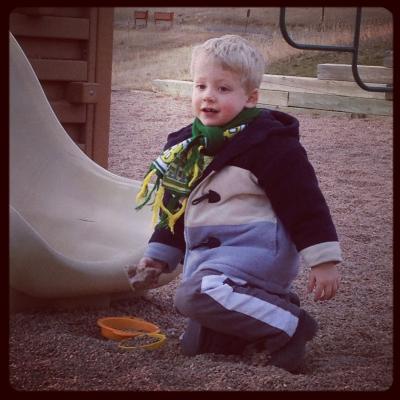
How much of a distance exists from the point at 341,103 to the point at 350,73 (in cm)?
27

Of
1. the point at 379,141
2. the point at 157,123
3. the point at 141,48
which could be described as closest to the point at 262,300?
the point at 379,141

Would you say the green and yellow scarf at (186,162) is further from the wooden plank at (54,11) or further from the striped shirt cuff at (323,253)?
the wooden plank at (54,11)

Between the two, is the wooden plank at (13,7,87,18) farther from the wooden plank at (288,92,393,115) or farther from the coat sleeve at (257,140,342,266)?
the wooden plank at (288,92,393,115)

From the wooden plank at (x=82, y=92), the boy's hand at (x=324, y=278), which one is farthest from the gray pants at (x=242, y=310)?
the wooden plank at (x=82, y=92)

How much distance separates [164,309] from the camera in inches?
83.4

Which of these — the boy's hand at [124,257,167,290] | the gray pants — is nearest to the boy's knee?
the gray pants

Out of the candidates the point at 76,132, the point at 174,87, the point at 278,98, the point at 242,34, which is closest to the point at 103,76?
the point at 76,132

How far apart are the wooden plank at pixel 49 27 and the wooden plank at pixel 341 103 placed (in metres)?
3.45

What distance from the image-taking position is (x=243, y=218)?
159cm

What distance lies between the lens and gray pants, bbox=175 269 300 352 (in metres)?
1.55

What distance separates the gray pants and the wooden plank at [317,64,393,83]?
436cm

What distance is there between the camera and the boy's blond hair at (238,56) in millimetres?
1583

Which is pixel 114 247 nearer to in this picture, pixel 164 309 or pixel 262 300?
pixel 164 309

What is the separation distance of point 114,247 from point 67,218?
18 centimetres
